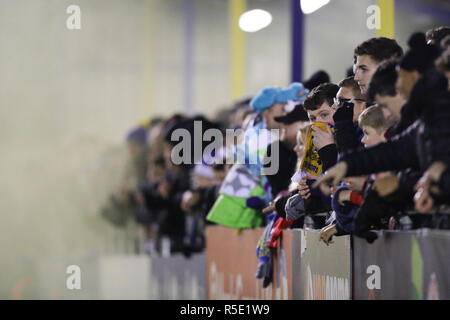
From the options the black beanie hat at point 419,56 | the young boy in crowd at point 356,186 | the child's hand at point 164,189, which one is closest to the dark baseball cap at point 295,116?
the young boy in crowd at point 356,186

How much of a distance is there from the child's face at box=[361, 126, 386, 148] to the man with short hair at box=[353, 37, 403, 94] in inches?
9.0

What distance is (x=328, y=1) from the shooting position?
269 inches

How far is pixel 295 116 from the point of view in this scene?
613cm

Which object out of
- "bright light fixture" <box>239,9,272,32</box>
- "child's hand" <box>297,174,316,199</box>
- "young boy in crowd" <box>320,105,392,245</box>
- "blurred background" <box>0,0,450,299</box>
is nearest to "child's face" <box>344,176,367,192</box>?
"young boy in crowd" <box>320,105,392,245</box>

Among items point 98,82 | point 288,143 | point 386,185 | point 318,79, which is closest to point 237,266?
point 288,143

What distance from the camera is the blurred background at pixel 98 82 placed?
27.9 ft

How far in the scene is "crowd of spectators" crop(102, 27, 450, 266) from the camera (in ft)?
12.2

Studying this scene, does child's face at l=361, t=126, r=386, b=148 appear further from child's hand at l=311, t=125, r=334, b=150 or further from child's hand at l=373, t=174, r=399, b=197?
child's hand at l=311, t=125, r=334, b=150

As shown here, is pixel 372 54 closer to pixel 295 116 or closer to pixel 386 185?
pixel 386 185

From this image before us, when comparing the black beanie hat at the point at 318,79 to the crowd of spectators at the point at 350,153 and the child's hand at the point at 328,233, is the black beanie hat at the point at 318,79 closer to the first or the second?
the crowd of spectators at the point at 350,153

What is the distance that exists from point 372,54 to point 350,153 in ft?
2.15

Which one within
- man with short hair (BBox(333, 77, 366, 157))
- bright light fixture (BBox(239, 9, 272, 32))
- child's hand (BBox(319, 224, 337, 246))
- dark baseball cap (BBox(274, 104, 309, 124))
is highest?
bright light fixture (BBox(239, 9, 272, 32))

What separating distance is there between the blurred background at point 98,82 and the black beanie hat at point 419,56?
2681 millimetres

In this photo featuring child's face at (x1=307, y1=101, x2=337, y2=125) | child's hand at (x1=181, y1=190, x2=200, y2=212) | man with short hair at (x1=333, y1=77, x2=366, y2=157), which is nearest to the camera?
man with short hair at (x1=333, y1=77, x2=366, y2=157)
